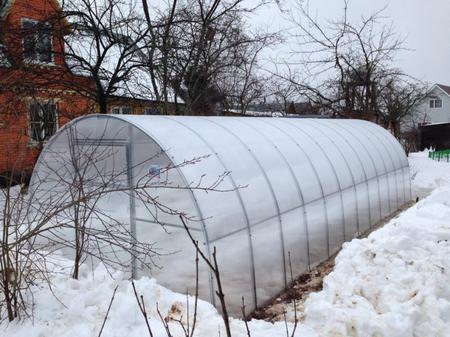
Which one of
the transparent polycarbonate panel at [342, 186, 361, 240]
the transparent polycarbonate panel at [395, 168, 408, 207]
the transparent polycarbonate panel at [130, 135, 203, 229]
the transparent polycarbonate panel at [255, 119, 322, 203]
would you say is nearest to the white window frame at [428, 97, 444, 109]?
the transparent polycarbonate panel at [395, 168, 408, 207]

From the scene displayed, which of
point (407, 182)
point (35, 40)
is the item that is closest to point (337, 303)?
point (407, 182)

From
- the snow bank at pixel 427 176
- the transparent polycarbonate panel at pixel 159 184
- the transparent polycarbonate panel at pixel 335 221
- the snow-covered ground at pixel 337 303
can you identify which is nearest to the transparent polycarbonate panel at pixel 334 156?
the transparent polycarbonate panel at pixel 335 221

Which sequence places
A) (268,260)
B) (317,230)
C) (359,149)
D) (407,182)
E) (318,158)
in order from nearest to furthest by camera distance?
1. (268,260)
2. (317,230)
3. (318,158)
4. (359,149)
5. (407,182)

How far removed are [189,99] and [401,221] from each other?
878 centimetres

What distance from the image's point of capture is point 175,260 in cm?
565

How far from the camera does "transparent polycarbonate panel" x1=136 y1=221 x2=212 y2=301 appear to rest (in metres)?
5.20

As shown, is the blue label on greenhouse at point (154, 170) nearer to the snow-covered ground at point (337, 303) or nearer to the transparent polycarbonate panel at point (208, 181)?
the transparent polycarbonate panel at point (208, 181)

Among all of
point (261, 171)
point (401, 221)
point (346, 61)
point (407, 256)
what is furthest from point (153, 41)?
point (346, 61)

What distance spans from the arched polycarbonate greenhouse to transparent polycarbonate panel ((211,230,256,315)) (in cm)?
1

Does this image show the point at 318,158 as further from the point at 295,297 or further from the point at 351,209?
the point at 295,297

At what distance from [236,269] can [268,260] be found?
73 cm

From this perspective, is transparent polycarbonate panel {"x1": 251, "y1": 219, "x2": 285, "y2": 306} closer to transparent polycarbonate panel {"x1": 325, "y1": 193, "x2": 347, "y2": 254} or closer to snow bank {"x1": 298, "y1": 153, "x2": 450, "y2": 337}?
snow bank {"x1": 298, "y1": 153, "x2": 450, "y2": 337}

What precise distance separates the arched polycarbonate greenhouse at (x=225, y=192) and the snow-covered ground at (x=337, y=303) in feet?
2.81

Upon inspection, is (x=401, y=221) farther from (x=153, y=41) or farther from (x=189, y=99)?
(x=189, y=99)
